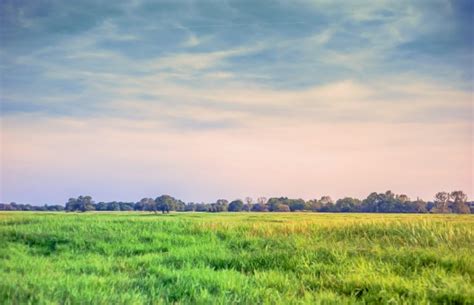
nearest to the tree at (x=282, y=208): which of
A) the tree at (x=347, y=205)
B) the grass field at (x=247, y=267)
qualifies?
the tree at (x=347, y=205)

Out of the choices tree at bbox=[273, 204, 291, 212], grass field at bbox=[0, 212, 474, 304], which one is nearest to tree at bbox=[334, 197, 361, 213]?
tree at bbox=[273, 204, 291, 212]

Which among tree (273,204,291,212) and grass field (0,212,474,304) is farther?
tree (273,204,291,212)

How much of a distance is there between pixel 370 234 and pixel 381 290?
5.25 meters

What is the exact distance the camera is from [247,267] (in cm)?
711

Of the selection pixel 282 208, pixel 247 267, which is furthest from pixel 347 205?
pixel 247 267

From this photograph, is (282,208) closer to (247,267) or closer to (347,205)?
(347,205)

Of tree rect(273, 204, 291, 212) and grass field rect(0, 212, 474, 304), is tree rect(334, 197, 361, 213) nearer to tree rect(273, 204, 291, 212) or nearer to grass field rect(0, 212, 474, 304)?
tree rect(273, 204, 291, 212)

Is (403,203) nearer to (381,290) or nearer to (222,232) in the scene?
(222,232)

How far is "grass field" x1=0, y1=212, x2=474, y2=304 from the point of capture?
16.4 ft

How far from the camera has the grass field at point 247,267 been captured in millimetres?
4984

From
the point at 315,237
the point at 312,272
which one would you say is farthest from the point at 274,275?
the point at 315,237

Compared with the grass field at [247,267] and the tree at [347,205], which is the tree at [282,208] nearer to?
the tree at [347,205]

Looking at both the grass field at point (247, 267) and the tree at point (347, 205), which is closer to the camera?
the grass field at point (247, 267)

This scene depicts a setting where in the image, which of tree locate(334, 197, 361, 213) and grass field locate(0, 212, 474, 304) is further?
tree locate(334, 197, 361, 213)
